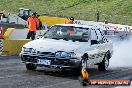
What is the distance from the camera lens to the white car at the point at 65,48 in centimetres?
1271

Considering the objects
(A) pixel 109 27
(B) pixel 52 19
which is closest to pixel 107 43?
(A) pixel 109 27

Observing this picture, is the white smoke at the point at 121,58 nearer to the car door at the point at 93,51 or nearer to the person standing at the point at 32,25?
the car door at the point at 93,51

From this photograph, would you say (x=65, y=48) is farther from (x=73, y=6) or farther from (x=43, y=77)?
(x=73, y=6)

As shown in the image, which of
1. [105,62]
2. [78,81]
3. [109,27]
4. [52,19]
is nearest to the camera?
[78,81]

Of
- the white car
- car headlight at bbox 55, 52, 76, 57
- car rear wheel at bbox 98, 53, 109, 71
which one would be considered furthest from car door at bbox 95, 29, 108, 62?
car headlight at bbox 55, 52, 76, 57

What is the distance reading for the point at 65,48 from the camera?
1277cm

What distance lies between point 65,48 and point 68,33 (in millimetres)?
1382

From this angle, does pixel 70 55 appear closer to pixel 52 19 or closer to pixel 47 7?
pixel 52 19

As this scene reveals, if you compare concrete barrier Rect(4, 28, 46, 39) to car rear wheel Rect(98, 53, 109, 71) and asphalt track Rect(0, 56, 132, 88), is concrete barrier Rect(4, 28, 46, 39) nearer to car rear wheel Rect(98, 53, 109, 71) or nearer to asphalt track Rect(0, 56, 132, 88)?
car rear wheel Rect(98, 53, 109, 71)

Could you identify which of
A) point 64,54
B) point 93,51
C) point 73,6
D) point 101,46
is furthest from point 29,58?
point 73,6

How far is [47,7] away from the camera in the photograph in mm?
63438

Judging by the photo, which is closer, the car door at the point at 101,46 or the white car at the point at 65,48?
the white car at the point at 65,48

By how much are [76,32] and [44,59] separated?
71.7 inches

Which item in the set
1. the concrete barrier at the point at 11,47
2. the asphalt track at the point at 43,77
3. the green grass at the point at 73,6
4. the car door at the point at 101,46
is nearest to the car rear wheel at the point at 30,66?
the asphalt track at the point at 43,77
